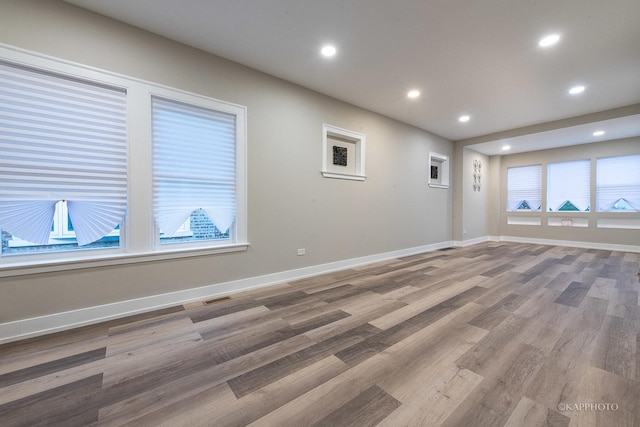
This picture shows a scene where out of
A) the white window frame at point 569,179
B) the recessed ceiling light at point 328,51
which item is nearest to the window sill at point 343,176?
the recessed ceiling light at point 328,51

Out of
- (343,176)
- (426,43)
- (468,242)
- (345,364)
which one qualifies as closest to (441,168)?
(468,242)

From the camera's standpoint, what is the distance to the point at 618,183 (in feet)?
19.7

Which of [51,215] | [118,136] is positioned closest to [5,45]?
[118,136]

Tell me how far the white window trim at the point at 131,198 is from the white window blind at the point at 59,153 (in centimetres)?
7

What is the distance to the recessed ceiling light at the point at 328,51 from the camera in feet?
9.25

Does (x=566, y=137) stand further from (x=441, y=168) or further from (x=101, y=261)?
(x=101, y=261)

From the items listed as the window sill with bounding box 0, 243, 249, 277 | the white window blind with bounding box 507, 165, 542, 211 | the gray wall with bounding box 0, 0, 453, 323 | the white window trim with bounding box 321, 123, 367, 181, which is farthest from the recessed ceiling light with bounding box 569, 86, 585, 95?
the window sill with bounding box 0, 243, 249, 277

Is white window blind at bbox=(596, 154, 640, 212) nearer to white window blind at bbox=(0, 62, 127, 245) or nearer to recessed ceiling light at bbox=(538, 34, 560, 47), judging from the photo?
recessed ceiling light at bbox=(538, 34, 560, 47)

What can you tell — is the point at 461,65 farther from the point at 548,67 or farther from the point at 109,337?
the point at 109,337

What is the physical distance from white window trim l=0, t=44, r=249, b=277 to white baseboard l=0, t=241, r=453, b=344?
1.35ft

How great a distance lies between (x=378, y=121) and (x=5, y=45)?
465 centimetres

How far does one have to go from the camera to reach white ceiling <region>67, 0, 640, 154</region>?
226 centimetres

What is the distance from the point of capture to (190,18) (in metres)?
2.39

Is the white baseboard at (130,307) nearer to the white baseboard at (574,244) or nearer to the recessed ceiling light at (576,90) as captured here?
the recessed ceiling light at (576,90)
